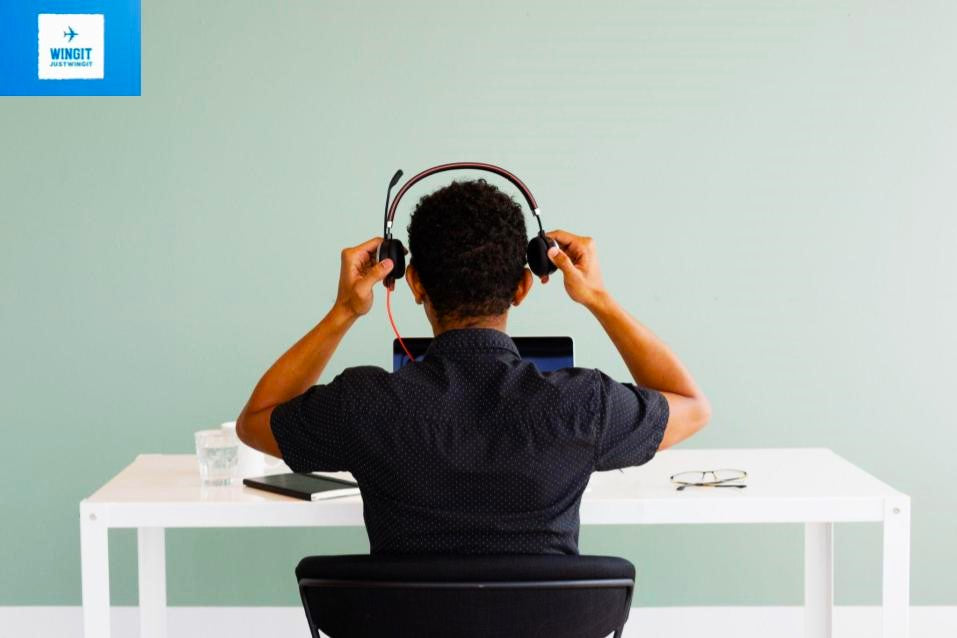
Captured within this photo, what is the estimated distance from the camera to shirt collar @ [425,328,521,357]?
149 centimetres

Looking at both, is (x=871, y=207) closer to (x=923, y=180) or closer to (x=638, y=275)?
(x=923, y=180)

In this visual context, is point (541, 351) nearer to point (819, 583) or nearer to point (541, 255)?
point (541, 255)

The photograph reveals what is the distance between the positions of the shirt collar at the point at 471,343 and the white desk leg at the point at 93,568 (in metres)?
0.89

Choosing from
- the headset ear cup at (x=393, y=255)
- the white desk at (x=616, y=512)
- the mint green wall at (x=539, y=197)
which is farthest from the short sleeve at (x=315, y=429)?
the mint green wall at (x=539, y=197)

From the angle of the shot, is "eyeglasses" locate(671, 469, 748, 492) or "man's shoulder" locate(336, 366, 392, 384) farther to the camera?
"eyeglasses" locate(671, 469, 748, 492)

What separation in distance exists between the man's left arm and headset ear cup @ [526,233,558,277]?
0.21 meters

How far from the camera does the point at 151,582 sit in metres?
2.53

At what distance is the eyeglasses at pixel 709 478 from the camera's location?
2176 mm

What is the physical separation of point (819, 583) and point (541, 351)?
877 millimetres

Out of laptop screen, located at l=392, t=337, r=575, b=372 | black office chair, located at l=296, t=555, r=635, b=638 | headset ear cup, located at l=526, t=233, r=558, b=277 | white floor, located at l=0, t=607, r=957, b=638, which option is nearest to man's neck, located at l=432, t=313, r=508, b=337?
headset ear cup, located at l=526, t=233, r=558, b=277

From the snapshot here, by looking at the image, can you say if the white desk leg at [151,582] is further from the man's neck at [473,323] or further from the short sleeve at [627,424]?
the short sleeve at [627,424]

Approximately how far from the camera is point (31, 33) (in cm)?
305

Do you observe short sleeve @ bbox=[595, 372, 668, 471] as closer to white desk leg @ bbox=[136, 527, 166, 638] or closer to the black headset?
the black headset

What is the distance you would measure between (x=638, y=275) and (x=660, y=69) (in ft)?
1.82
